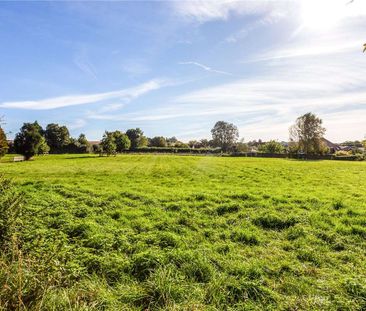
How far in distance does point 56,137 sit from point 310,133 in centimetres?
9008

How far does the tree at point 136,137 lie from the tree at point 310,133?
7733 centimetres

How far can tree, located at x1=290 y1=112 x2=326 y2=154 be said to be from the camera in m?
85.9

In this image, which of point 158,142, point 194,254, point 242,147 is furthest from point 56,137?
point 194,254

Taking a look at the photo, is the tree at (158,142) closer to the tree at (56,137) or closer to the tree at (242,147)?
the tree at (242,147)

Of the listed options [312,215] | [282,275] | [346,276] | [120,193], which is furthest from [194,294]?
[120,193]

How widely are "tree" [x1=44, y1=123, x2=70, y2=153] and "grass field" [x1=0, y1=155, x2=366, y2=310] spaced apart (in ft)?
351

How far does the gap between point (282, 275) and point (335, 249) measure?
101 inches

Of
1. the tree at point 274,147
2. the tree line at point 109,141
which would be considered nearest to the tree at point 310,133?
the tree line at point 109,141

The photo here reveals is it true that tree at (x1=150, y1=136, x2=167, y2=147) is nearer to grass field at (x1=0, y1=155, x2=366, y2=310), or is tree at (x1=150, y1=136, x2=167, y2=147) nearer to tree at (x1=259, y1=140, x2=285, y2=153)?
tree at (x1=259, y1=140, x2=285, y2=153)

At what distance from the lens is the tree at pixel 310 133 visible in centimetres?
8588

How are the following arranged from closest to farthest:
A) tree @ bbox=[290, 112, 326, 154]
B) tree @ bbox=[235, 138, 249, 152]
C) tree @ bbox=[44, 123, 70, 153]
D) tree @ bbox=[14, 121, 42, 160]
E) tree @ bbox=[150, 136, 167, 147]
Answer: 1. tree @ bbox=[14, 121, 42, 160]
2. tree @ bbox=[290, 112, 326, 154]
3. tree @ bbox=[44, 123, 70, 153]
4. tree @ bbox=[235, 138, 249, 152]
5. tree @ bbox=[150, 136, 167, 147]

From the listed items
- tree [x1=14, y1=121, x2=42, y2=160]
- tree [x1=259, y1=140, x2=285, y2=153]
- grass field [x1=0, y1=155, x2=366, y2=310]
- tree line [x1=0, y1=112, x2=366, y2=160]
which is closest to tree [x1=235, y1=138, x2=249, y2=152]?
tree line [x1=0, y1=112, x2=366, y2=160]

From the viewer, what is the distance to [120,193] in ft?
49.3

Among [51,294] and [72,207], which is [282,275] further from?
[72,207]
